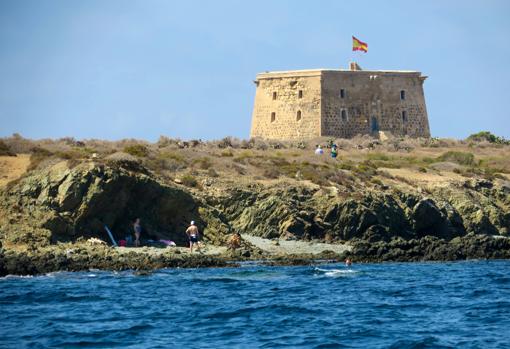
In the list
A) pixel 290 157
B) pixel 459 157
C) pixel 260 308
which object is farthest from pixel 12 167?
pixel 459 157

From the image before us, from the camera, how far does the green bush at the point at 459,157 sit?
61275 mm

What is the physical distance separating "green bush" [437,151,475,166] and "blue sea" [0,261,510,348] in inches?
1022

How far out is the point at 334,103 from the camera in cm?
6862

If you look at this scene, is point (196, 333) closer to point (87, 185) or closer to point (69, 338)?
point (69, 338)

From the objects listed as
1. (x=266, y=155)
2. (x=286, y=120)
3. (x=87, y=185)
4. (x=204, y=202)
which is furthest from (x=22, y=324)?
(x=286, y=120)

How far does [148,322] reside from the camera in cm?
2411

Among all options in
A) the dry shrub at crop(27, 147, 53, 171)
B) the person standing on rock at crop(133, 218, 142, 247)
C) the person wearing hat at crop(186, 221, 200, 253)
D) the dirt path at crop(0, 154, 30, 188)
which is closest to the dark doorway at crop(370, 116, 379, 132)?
the dry shrub at crop(27, 147, 53, 171)

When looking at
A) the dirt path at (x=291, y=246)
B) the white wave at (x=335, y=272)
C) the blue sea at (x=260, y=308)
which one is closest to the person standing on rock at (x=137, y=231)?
the blue sea at (x=260, y=308)

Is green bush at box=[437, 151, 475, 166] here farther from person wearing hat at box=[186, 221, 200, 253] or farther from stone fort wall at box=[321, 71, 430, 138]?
person wearing hat at box=[186, 221, 200, 253]

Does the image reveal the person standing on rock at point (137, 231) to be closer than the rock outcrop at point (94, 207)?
No

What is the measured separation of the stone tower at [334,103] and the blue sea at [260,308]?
33033 mm

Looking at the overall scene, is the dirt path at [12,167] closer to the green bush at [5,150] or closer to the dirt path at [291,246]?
the green bush at [5,150]

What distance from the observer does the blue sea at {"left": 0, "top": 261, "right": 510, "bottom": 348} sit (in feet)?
72.3

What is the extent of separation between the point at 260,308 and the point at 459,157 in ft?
124
